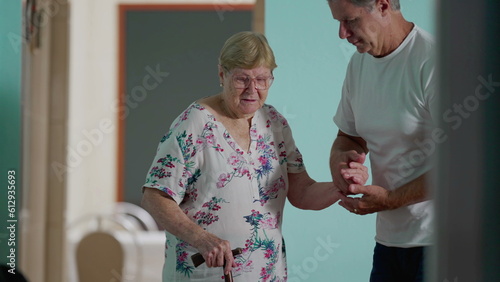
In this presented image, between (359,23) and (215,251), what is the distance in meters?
0.54

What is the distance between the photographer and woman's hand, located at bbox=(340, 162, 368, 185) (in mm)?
1378

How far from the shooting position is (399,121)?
135cm

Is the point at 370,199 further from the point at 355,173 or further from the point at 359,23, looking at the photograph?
the point at 359,23

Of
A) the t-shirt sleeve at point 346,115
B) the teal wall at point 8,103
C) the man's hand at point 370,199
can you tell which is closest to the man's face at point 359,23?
the t-shirt sleeve at point 346,115

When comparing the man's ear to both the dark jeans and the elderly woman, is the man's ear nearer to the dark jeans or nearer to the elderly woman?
the elderly woman

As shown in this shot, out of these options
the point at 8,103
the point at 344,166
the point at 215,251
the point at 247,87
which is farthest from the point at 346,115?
the point at 8,103

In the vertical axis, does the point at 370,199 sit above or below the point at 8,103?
below

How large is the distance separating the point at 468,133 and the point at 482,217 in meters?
0.03

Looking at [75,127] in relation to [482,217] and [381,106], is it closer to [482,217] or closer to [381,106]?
[381,106]

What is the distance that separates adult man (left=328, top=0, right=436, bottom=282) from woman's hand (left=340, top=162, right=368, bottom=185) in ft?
0.08

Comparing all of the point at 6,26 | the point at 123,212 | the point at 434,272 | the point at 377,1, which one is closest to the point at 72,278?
the point at 123,212

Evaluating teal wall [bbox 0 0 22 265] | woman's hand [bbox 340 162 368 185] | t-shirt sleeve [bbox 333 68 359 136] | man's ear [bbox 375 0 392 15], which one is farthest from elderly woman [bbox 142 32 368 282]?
teal wall [bbox 0 0 22 265]

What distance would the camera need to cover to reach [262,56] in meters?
1.43

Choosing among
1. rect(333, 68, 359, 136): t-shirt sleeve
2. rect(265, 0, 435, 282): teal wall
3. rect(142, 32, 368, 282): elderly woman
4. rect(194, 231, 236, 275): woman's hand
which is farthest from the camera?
rect(265, 0, 435, 282): teal wall
